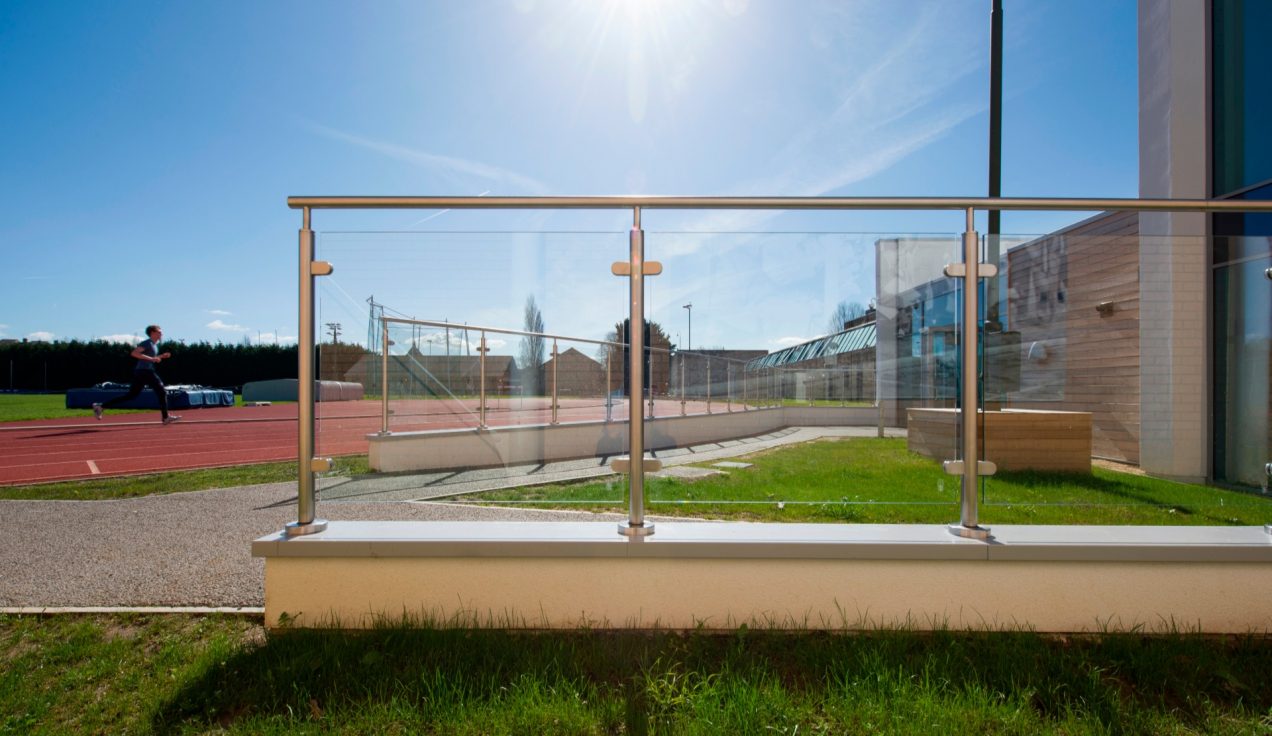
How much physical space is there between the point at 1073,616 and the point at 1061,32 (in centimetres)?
995

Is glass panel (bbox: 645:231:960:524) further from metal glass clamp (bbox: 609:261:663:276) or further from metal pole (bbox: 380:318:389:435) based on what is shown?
metal pole (bbox: 380:318:389:435)

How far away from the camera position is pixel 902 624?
7.26 feet

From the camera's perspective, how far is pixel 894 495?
2.54 metres

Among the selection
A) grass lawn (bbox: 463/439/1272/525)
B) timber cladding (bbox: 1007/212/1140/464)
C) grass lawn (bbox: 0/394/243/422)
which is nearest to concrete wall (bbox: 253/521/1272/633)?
grass lawn (bbox: 463/439/1272/525)

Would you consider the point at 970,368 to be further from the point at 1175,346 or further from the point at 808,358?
the point at 1175,346

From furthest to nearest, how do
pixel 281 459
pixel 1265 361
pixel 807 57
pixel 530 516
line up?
pixel 281 459 < pixel 807 57 < pixel 530 516 < pixel 1265 361

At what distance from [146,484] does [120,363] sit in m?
40.4

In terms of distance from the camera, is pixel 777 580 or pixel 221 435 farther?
pixel 221 435

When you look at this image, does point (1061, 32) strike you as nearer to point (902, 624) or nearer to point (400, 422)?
point (902, 624)

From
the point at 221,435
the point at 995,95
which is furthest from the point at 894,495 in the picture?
the point at 221,435

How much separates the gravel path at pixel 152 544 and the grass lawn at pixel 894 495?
0.34 meters

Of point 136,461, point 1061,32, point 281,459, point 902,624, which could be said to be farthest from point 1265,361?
point 136,461

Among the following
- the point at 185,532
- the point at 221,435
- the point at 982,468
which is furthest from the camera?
the point at 221,435

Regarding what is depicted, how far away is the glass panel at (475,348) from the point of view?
2.48 m
